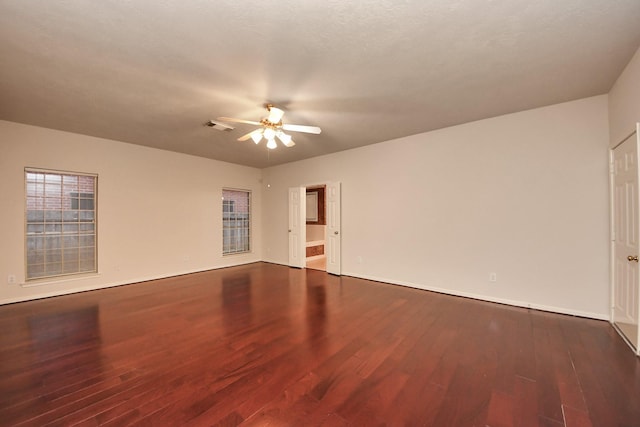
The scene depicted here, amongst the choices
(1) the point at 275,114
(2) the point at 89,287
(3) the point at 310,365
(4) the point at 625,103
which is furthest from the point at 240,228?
(4) the point at 625,103

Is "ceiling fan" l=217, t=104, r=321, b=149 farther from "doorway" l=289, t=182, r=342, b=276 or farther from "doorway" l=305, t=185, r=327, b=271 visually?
"doorway" l=305, t=185, r=327, b=271

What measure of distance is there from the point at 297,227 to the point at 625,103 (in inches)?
219

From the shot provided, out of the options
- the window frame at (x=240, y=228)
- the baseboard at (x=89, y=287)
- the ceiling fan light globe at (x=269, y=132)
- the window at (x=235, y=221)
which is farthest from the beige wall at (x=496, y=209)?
the baseboard at (x=89, y=287)

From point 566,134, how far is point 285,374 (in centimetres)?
434

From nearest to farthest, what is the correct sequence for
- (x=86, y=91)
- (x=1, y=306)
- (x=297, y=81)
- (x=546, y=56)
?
1. (x=546, y=56)
2. (x=297, y=81)
3. (x=86, y=91)
4. (x=1, y=306)

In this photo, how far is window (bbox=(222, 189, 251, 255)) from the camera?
6871 millimetres

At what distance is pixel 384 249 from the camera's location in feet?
16.6

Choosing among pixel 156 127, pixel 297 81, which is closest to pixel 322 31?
pixel 297 81

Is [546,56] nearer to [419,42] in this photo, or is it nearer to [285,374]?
[419,42]

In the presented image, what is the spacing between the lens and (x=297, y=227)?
657 cm

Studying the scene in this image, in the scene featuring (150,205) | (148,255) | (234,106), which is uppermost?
(234,106)

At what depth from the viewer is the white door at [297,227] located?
6.51 meters

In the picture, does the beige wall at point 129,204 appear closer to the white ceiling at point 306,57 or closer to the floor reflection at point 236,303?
the white ceiling at point 306,57

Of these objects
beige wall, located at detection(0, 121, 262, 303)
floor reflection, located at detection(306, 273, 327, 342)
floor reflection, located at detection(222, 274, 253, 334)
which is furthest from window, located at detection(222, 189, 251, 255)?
floor reflection, located at detection(306, 273, 327, 342)
